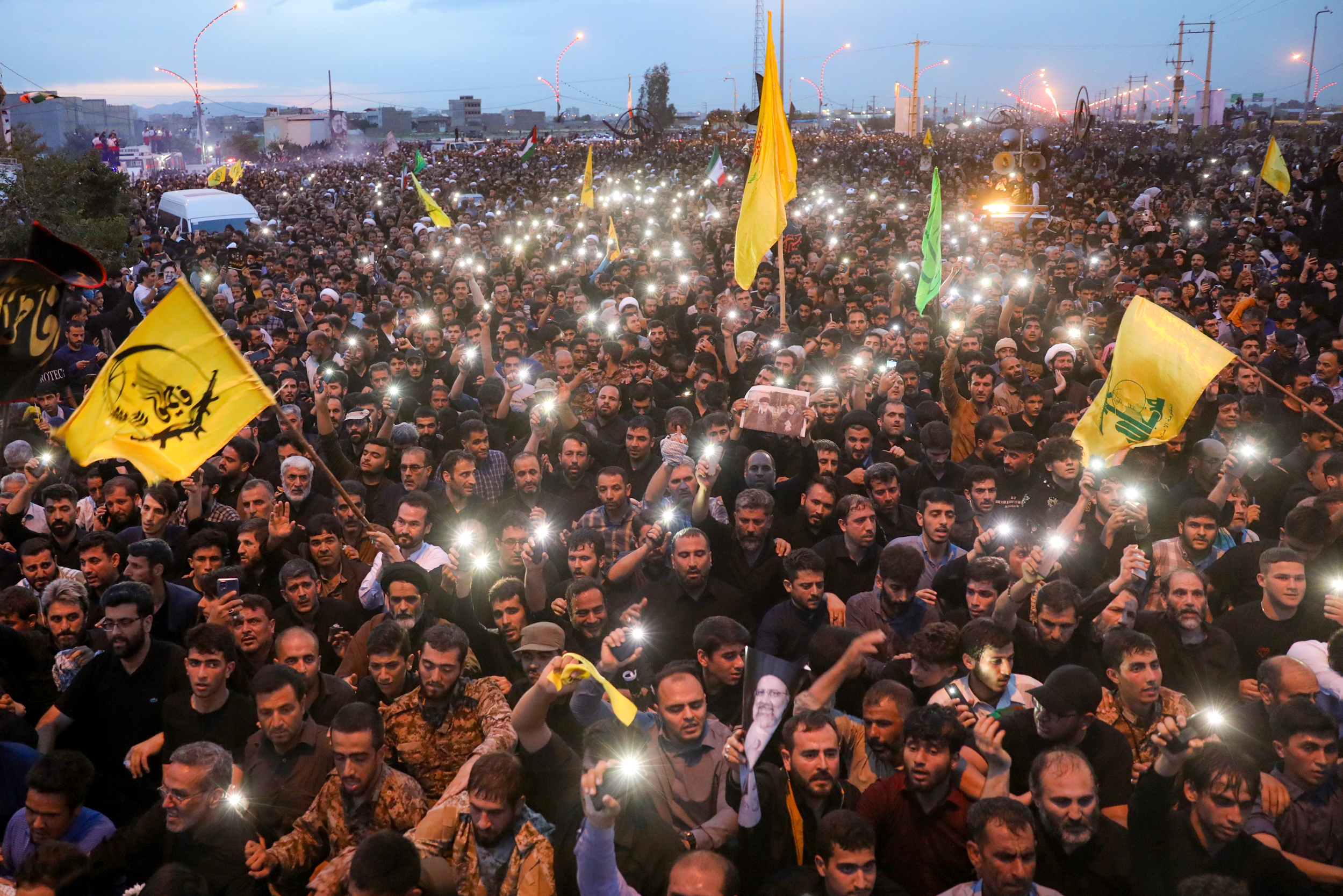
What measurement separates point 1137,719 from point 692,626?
2.24 metres

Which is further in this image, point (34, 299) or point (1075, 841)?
point (34, 299)

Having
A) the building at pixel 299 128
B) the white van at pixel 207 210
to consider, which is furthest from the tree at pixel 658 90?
the white van at pixel 207 210

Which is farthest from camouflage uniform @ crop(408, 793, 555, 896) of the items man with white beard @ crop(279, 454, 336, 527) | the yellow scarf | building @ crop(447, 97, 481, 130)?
building @ crop(447, 97, 481, 130)

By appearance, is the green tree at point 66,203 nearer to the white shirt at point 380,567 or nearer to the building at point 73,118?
the building at point 73,118

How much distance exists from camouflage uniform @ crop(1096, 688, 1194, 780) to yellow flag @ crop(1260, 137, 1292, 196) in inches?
631

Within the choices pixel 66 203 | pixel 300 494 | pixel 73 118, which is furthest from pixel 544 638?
pixel 73 118

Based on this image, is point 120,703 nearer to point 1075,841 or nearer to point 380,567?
point 380,567

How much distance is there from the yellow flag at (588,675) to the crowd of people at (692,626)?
0.11ft

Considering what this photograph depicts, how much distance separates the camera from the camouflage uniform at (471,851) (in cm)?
359

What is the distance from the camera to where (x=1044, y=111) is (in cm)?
11000

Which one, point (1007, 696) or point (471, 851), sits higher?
point (1007, 696)

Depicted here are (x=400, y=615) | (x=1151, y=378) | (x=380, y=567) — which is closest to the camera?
(x=400, y=615)

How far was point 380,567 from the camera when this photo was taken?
6035 millimetres

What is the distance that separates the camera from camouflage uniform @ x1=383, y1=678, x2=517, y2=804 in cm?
443
